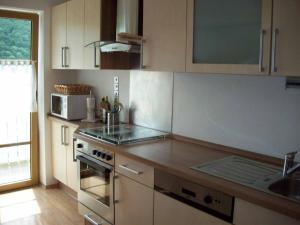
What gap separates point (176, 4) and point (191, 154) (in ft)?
3.39

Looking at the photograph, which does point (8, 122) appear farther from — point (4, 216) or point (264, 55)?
point (264, 55)

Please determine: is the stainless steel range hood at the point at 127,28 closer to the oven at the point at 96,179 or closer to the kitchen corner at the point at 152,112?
the kitchen corner at the point at 152,112

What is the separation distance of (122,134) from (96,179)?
0.44m

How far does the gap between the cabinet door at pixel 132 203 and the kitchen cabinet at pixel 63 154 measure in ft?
3.86

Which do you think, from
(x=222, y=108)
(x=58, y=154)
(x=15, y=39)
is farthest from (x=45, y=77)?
(x=222, y=108)

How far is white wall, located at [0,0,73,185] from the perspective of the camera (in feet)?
12.7

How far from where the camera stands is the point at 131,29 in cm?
270

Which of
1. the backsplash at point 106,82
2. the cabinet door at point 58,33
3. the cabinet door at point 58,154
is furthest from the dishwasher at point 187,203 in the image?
the cabinet door at point 58,33

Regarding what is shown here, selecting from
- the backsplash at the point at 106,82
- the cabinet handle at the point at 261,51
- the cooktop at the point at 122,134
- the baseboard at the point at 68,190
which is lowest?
the baseboard at the point at 68,190

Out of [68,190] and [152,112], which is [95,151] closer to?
[152,112]

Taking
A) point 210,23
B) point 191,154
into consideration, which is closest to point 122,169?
point 191,154

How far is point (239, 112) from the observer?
2297 millimetres

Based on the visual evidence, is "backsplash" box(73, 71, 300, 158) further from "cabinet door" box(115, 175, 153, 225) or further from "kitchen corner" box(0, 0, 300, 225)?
"cabinet door" box(115, 175, 153, 225)

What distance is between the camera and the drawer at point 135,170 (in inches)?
84.4
